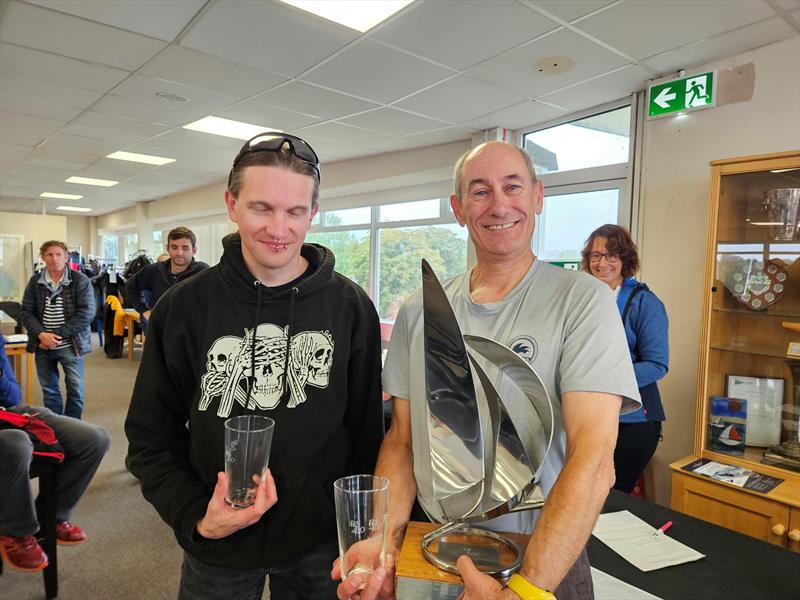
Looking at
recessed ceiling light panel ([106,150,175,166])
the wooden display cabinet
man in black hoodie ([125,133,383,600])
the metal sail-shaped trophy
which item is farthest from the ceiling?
the metal sail-shaped trophy

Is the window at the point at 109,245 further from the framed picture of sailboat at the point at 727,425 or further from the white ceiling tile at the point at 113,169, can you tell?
the framed picture of sailboat at the point at 727,425

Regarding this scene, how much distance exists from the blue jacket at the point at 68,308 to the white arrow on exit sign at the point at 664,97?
4.67 metres

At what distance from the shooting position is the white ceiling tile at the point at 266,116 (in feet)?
13.9

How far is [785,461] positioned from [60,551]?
365 cm

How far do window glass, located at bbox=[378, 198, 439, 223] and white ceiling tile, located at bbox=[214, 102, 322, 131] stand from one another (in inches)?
78.3

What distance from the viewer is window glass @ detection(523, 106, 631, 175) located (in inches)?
150

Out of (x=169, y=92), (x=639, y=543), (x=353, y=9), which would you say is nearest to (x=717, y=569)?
(x=639, y=543)

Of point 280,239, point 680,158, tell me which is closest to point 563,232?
point 680,158

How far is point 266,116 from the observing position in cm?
446

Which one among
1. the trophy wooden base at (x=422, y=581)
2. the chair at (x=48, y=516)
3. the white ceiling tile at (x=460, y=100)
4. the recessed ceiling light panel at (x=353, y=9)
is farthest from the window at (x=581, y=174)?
the chair at (x=48, y=516)

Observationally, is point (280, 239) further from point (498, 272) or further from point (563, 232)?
point (563, 232)

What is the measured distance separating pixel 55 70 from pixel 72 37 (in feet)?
2.29

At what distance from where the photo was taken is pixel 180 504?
1064mm

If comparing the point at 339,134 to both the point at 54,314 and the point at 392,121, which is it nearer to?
the point at 392,121
